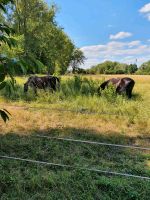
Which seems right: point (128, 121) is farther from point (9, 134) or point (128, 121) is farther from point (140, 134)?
point (9, 134)

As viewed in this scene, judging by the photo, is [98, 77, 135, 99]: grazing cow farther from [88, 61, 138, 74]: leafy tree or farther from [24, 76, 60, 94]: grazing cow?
[88, 61, 138, 74]: leafy tree

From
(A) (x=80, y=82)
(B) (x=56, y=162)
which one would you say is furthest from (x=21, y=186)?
(A) (x=80, y=82)

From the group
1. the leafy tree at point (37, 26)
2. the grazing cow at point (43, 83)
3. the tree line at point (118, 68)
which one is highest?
the leafy tree at point (37, 26)

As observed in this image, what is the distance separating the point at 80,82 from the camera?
36.1ft

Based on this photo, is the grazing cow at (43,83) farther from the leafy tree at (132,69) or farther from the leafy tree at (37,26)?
the leafy tree at (132,69)

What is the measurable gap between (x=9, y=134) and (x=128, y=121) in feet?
8.48

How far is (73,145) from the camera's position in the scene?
18.0ft

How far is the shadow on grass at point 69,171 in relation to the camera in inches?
148

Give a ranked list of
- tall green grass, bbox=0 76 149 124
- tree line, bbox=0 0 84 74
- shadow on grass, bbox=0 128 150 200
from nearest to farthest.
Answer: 1. shadow on grass, bbox=0 128 150 200
2. tall green grass, bbox=0 76 149 124
3. tree line, bbox=0 0 84 74

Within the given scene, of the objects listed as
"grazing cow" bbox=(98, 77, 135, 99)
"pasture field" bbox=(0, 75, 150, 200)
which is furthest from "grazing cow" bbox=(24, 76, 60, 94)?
"grazing cow" bbox=(98, 77, 135, 99)

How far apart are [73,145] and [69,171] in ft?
3.85

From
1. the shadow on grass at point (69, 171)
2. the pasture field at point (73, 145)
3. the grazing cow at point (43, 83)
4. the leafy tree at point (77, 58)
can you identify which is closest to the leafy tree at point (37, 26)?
the grazing cow at point (43, 83)

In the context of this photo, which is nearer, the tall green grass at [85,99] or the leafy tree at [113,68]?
the tall green grass at [85,99]

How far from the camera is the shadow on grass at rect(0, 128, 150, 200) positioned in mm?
3770
